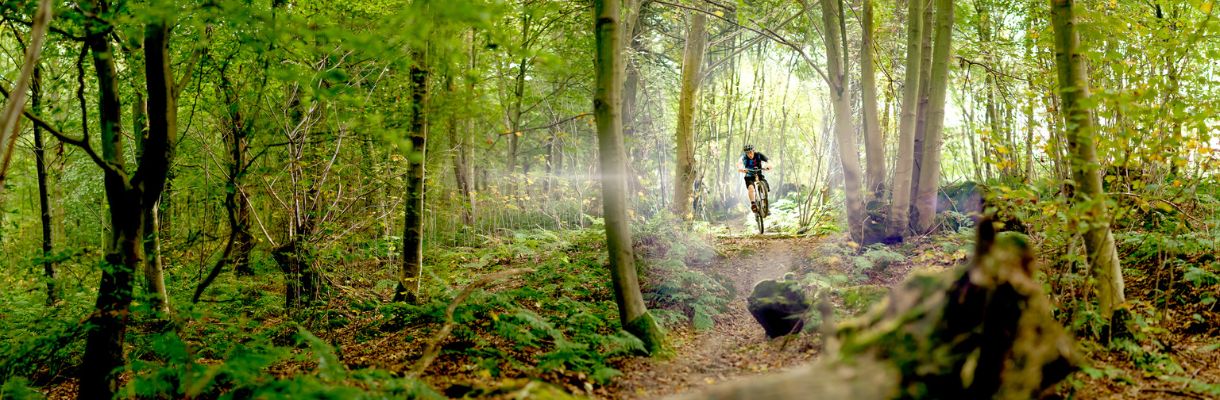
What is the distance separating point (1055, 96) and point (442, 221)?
1162 centimetres

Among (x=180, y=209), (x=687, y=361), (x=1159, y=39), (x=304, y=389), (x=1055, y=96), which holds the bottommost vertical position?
(x=687, y=361)

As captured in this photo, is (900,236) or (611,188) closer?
(611,188)

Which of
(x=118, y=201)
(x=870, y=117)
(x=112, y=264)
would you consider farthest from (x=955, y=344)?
(x=870, y=117)

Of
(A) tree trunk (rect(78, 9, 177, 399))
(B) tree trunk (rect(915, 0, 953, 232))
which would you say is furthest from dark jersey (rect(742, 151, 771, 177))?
(A) tree trunk (rect(78, 9, 177, 399))

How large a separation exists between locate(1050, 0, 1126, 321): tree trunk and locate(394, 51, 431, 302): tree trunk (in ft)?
19.4

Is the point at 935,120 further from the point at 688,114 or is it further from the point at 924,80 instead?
the point at 688,114

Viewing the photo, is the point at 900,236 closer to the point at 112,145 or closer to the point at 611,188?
the point at 611,188

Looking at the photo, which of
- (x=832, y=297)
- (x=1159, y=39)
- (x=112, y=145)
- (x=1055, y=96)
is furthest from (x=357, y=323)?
(x=1159, y=39)

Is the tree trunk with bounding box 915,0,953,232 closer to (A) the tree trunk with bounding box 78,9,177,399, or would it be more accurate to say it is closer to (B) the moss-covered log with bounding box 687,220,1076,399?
(B) the moss-covered log with bounding box 687,220,1076,399

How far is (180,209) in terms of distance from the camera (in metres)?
12.8

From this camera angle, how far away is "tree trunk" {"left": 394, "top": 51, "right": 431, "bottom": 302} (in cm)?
699

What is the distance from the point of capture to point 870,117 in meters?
9.73

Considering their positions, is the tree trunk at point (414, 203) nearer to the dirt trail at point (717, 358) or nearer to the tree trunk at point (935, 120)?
the dirt trail at point (717, 358)

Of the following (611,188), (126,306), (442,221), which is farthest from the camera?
(442,221)
